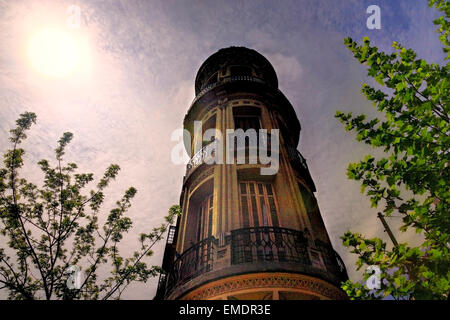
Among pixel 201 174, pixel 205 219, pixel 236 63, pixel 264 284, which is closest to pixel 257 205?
pixel 205 219

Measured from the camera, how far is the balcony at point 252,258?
7.28 metres

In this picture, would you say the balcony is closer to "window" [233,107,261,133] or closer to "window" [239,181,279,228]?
"window" [239,181,279,228]

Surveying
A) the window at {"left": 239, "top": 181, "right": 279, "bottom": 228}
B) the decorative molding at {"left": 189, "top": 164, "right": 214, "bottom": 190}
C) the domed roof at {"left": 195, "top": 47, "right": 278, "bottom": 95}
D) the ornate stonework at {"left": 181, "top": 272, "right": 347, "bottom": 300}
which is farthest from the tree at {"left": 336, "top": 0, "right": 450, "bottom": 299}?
the domed roof at {"left": 195, "top": 47, "right": 278, "bottom": 95}

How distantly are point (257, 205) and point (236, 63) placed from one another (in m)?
12.2

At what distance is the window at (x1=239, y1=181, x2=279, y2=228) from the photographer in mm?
9828

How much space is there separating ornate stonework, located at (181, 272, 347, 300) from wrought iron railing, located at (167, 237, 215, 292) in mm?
682

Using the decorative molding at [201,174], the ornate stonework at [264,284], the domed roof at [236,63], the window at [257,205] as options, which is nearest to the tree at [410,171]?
the ornate stonework at [264,284]

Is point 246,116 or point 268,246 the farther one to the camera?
point 246,116

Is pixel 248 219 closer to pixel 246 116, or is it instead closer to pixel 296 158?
pixel 296 158

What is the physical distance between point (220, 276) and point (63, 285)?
4.82 metres

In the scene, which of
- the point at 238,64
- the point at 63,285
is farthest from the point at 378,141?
the point at 238,64

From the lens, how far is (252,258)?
782 cm

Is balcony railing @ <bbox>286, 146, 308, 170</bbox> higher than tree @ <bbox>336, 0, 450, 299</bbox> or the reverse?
higher
